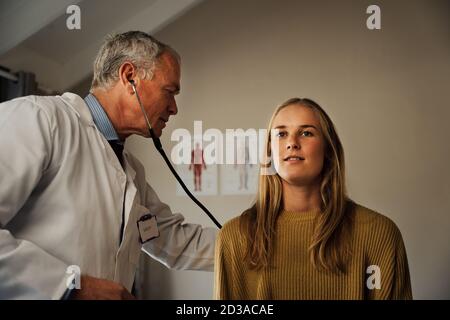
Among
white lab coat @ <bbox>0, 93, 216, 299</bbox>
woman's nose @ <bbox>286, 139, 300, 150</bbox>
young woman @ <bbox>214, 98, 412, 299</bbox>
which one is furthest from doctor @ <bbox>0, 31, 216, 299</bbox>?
woman's nose @ <bbox>286, 139, 300, 150</bbox>

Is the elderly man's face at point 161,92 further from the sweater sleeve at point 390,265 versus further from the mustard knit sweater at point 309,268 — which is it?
the sweater sleeve at point 390,265

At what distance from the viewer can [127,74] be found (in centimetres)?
90

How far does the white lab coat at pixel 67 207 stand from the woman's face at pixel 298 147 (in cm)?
20

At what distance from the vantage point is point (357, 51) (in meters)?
0.89

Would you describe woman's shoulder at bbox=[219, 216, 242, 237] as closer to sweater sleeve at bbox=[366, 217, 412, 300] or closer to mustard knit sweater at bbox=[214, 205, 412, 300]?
mustard knit sweater at bbox=[214, 205, 412, 300]

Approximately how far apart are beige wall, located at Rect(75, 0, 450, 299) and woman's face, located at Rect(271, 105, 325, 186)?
42 millimetres

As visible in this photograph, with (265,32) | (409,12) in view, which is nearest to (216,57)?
(265,32)

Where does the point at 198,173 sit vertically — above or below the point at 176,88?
below

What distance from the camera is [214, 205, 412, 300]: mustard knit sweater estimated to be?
0.80m

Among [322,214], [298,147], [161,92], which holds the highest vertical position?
[161,92]

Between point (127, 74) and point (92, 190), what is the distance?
231mm

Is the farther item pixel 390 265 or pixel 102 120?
pixel 102 120

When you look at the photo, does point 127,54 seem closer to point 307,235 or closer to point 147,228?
point 147,228

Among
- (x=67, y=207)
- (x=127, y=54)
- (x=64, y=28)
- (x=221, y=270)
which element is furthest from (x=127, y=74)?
(x=221, y=270)
